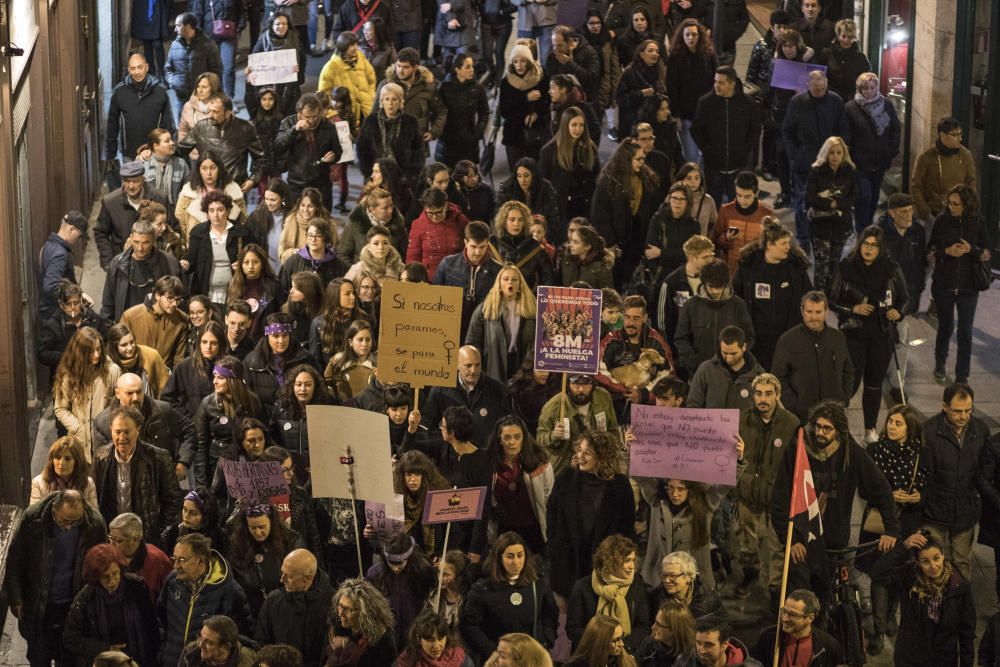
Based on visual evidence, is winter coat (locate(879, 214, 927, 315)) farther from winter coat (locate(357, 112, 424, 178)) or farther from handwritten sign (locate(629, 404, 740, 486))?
handwritten sign (locate(629, 404, 740, 486))

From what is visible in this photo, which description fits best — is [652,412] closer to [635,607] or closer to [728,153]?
[635,607]

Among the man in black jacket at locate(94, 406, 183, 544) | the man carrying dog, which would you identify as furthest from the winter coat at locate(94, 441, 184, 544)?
the man carrying dog

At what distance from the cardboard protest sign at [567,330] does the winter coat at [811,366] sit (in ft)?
5.59

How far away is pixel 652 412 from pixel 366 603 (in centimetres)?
255

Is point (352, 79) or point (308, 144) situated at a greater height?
point (352, 79)

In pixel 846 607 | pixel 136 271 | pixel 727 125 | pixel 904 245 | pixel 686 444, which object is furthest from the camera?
pixel 727 125

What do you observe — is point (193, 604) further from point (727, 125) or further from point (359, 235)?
point (727, 125)

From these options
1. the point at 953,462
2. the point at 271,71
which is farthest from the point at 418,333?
the point at 271,71

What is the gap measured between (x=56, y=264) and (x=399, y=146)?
392 centimetres

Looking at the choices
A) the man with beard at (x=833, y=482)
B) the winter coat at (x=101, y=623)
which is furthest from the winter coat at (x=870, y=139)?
the winter coat at (x=101, y=623)

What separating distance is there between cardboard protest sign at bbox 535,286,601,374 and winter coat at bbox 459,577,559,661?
2.16 m

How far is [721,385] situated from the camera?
15219mm

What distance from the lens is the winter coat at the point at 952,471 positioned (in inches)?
563

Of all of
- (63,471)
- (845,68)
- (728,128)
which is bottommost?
(63,471)
